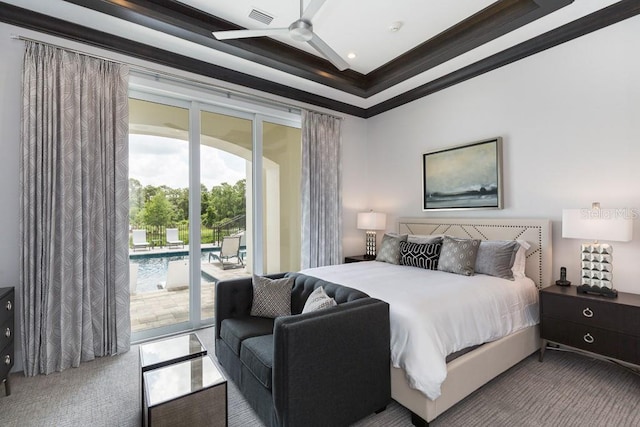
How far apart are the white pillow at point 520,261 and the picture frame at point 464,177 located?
55 centimetres

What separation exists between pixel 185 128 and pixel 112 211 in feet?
4.16

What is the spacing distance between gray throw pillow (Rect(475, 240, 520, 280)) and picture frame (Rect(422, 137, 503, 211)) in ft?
2.14

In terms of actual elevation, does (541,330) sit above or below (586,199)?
below

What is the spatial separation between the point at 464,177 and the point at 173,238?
3.61 m

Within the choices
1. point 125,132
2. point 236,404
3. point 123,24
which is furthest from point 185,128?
point 236,404

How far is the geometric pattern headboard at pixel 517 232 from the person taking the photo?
10.1 ft

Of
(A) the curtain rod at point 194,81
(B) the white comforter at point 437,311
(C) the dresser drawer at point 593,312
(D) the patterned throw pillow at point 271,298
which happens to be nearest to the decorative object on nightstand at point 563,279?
(B) the white comforter at point 437,311

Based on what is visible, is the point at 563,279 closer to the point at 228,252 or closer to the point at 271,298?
the point at 271,298

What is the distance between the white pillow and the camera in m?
3.02

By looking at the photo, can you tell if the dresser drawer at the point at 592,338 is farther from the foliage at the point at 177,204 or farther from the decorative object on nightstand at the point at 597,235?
the foliage at the point at 177,204

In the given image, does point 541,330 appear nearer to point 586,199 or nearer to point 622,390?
point 622,390

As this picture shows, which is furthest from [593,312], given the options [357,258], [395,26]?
[395,26]

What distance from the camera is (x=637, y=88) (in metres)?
2.61

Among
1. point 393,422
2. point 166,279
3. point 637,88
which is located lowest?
point 393,422
